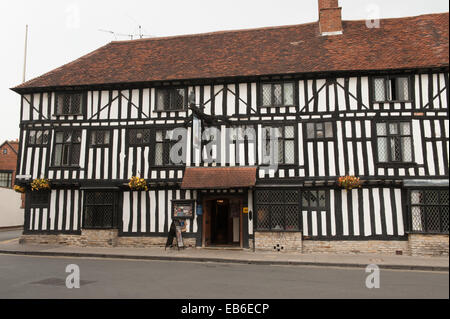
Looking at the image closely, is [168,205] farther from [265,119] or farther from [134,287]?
[134,287]

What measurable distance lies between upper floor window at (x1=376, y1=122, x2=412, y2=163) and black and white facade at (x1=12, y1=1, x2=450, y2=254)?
0.13 feet

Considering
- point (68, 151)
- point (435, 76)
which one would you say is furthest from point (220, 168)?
point (435, 76)

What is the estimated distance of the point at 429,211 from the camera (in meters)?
13.5

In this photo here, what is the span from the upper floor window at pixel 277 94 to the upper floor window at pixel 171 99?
136 inches

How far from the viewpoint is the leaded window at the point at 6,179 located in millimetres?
34156

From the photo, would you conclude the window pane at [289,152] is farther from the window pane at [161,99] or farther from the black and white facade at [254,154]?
the window pane at [161,99]

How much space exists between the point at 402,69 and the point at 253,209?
7.97 metres

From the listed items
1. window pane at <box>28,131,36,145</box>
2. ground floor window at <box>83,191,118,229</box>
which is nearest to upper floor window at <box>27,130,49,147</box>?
window pane at <box>28,131,36,145</box>

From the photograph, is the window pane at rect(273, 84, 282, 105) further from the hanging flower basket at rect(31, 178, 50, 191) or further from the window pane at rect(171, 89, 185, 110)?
the hanging flower basket at rect(31, 178, 50, 191)

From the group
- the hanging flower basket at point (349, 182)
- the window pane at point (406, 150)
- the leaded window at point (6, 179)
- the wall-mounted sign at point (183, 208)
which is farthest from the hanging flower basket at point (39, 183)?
the leaded window at point (6, 179)

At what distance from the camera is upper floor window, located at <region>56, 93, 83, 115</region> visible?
16.6 m

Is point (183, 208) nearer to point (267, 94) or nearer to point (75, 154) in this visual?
point (75, 154)

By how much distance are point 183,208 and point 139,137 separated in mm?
3682

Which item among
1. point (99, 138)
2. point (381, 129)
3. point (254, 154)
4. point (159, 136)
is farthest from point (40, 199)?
point (381, 129)
